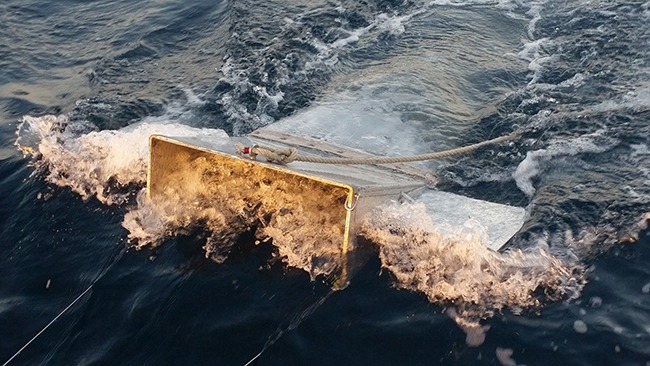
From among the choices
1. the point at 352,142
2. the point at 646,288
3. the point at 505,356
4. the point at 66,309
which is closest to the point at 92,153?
the point at 66,309

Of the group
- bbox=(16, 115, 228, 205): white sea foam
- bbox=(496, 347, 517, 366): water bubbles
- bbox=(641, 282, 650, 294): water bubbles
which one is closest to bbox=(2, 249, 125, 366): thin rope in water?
bbox=(16, 115, 228, 205): white sea foam

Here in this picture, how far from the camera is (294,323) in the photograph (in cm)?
355

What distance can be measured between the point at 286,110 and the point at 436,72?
5.26 feet

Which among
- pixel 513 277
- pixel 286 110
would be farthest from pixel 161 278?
pixel 286 110

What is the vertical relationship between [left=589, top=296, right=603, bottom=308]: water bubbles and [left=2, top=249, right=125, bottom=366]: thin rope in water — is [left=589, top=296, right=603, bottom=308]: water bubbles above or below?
above

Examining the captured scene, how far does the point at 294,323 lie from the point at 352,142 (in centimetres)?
218

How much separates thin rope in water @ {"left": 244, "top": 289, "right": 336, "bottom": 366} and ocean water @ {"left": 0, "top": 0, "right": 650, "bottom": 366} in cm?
2

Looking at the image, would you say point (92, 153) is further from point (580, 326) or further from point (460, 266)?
point (580, 326)

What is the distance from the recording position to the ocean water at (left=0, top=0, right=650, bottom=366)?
11.5 ft

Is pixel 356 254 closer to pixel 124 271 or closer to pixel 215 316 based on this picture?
pixel 215 316

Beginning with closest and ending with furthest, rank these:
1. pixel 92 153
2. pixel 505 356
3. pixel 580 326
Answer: pixel 505 356 < pixel 580 326 < pixel 92 153

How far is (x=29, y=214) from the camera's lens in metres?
4.60

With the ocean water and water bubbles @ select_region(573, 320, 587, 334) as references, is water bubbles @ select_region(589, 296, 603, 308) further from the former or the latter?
water bubbles @ select_region(573, 320, 587, 334)

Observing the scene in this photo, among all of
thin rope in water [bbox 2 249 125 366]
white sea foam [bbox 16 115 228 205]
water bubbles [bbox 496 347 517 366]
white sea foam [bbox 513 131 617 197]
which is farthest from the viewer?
white sea foam [bbox 513 131 617 197]
